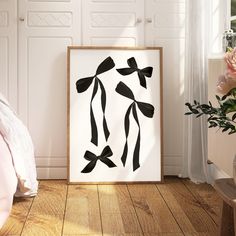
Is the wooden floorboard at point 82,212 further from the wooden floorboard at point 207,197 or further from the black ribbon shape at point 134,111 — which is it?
the wooden floorboard at point 207,197

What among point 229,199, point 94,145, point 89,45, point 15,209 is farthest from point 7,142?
point 229,199

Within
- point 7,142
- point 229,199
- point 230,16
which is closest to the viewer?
point 229,199

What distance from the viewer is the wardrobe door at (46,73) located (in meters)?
4.46

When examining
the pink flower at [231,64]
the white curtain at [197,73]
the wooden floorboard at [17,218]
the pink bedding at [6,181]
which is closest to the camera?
the pink flower at [231,64]

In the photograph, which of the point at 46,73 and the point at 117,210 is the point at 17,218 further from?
the point at 46,73

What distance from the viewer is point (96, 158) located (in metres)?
4.44

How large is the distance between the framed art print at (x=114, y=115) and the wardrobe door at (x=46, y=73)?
12cm

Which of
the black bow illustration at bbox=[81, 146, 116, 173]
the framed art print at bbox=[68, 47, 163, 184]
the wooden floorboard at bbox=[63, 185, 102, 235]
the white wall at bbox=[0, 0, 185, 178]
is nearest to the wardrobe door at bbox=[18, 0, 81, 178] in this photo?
the white wall at bbox=[0, 0, 185, 178]

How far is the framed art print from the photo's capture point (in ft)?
14.6

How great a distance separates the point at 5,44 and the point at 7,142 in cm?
119

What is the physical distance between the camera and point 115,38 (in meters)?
4.52

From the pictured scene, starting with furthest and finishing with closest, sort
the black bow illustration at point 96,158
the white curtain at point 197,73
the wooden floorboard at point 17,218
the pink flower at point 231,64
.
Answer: the black bow illustration at point 96,158, the white curtain at point 197,73, the wooden floorboard at point 17,218, the pink flower at point 231,64

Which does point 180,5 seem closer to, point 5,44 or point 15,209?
point 5,44

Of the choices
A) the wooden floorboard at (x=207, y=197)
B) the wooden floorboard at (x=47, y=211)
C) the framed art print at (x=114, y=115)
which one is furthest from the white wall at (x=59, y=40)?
the wooden floorboard at (x=207, y=197)
